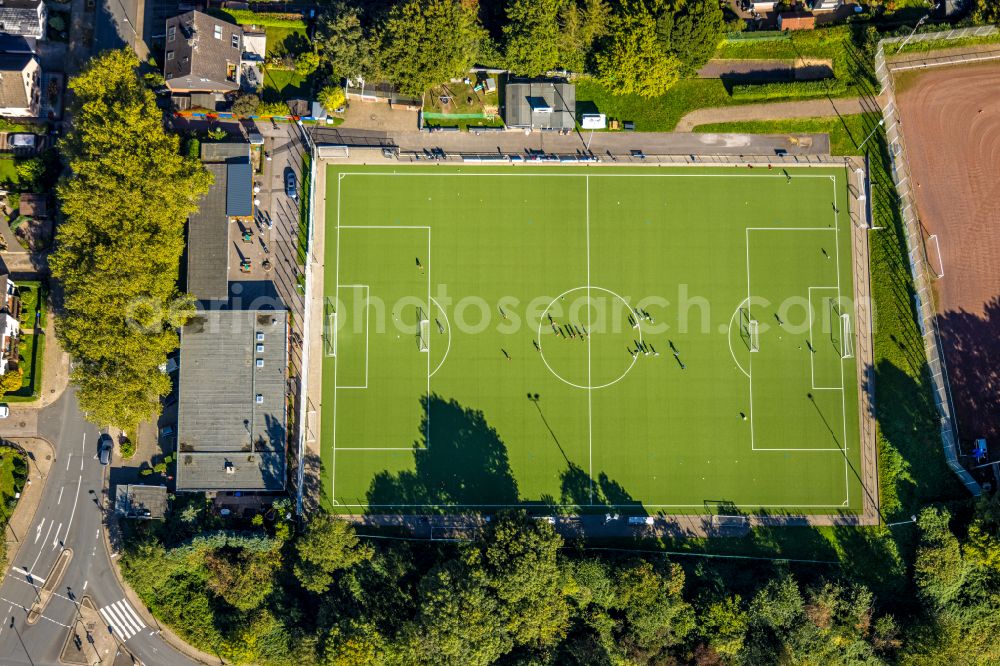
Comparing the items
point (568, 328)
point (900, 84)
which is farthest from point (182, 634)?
point (900, 84)

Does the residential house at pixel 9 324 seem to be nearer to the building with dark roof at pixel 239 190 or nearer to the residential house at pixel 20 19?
the building with dark roof at pixel 239 190

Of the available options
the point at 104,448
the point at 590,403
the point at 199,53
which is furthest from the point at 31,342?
the point at 590,403

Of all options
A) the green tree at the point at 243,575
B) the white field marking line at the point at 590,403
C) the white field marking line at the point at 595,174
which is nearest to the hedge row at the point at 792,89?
the white field marking line at the point at 595,174

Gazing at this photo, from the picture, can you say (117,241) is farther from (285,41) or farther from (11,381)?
(285,41)

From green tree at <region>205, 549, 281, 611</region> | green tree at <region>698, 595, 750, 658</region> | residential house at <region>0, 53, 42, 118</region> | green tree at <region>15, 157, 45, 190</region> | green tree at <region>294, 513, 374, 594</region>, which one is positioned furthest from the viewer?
green tree at <region>15, 157, 45, 190</region>

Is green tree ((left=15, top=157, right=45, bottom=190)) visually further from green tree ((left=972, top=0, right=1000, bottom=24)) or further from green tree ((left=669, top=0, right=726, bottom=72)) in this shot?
green tree ((left=972, top=0, right=1000, bottom=24))

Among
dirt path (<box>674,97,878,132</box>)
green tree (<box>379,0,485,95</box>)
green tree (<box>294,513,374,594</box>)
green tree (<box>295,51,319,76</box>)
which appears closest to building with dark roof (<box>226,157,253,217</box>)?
green tree (<box>295,51,319,76</box>)

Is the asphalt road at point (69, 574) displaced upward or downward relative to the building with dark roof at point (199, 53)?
downward
